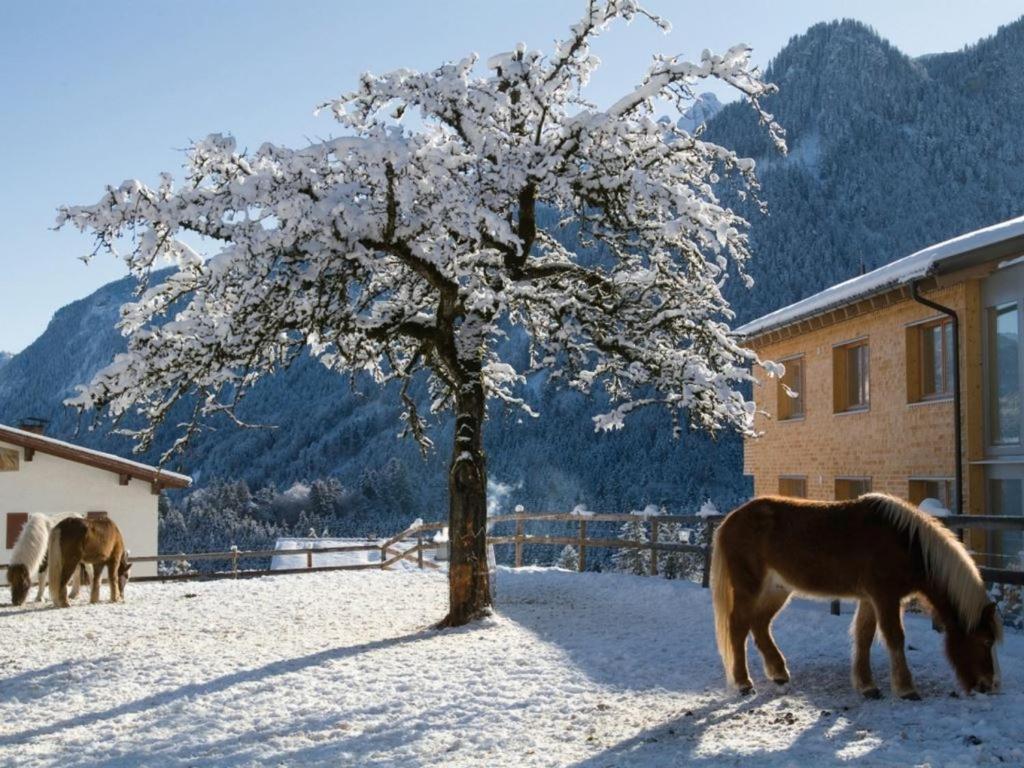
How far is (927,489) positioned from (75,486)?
2063 centimetres

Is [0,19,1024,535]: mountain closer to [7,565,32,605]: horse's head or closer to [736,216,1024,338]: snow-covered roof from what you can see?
[736,216,1024,338]: snow-covered roof

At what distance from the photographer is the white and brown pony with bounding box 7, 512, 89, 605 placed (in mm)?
15625

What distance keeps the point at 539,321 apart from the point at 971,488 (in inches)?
280

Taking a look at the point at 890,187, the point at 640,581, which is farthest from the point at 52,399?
the point at 640,581

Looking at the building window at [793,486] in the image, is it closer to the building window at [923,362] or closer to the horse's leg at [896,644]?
the building window at [923,362]

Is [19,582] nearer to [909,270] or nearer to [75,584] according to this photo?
[75,584]

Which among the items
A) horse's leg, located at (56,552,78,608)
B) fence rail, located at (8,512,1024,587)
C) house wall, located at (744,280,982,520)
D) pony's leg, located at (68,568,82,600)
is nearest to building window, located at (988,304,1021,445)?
house wall, located at (744,280,982,520)

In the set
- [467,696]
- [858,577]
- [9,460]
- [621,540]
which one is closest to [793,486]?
[621,540]

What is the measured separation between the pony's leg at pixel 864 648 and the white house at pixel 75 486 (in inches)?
764

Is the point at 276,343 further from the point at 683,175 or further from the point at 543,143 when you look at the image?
the point at 683,175

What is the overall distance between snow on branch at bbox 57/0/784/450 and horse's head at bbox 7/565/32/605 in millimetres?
5432

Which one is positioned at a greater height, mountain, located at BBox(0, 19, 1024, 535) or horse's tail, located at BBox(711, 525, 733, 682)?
mountain, located at BBox(0, 19, 1024, 535)

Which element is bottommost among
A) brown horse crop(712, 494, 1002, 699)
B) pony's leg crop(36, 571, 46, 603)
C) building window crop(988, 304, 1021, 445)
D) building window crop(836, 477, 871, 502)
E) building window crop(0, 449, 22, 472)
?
pony's leg crop(36, 571, 46, 603)

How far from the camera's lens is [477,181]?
10.9 metres
